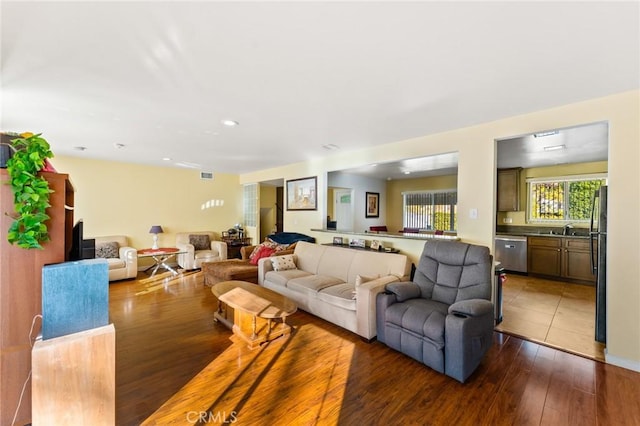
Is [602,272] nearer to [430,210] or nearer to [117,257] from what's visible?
[430,210]

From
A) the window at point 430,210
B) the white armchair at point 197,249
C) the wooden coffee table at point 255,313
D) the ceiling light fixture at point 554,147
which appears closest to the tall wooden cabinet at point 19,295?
the wooden coffee table at point 255,313

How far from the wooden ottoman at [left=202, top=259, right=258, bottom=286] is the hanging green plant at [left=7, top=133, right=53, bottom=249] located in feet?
9.81

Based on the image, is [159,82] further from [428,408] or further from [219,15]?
[428,408]

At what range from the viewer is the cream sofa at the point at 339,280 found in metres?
2.90

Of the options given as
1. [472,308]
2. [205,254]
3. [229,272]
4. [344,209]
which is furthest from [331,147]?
[205,254]

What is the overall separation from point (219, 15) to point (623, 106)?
11.0ft

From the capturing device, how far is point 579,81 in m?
2.17

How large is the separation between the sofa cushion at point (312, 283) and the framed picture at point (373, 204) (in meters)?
3.88

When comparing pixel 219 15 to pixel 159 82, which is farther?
pixel 159 82

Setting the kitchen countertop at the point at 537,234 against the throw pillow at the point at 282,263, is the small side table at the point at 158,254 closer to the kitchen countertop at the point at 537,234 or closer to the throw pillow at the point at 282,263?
the throw pillow at the point at 282,263

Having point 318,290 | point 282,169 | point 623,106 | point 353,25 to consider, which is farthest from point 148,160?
point 623,106

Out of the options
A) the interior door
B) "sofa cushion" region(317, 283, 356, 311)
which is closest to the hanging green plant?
"sofa cushion" region(317, 283, 356, 311)

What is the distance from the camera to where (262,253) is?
16.2ft

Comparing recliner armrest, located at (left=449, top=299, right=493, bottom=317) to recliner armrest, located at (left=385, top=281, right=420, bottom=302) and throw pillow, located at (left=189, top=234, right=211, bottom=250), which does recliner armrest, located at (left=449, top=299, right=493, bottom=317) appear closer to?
recliner armrest, located at (left=385, top=281, right=420, bottom=302)
